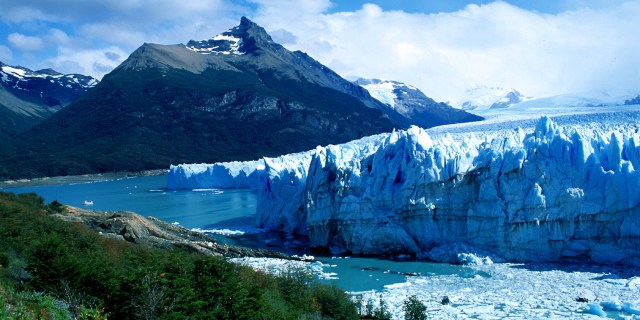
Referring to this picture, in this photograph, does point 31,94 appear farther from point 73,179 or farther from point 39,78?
point 73,179

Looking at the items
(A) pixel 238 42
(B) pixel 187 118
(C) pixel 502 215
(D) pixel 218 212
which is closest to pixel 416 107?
(A) pixel 238 42

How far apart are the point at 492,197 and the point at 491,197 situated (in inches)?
1.6

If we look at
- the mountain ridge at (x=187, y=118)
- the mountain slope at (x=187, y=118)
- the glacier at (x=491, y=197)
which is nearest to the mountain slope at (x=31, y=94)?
the mountain slope at (x=187, y=118)

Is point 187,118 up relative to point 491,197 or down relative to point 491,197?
up

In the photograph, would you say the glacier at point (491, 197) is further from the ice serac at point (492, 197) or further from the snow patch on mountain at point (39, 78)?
the snow patch on mountain at point (39, 78)

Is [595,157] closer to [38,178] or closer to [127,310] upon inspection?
[127,310]

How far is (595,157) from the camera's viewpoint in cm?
1973

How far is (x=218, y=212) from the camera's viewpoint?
36.5m

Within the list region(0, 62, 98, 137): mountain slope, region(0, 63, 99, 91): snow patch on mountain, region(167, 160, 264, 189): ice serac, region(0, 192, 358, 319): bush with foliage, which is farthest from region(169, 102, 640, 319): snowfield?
region(0, 63, 99, 91): snow patch on mountain

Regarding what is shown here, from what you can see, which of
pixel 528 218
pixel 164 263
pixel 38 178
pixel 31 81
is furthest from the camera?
pixel 31 81

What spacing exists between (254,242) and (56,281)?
1532 cm

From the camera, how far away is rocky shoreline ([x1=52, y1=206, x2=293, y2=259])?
2030 centimetres

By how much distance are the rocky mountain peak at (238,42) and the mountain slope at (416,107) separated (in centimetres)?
3078

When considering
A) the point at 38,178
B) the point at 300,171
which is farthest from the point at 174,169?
the point at 300,171
